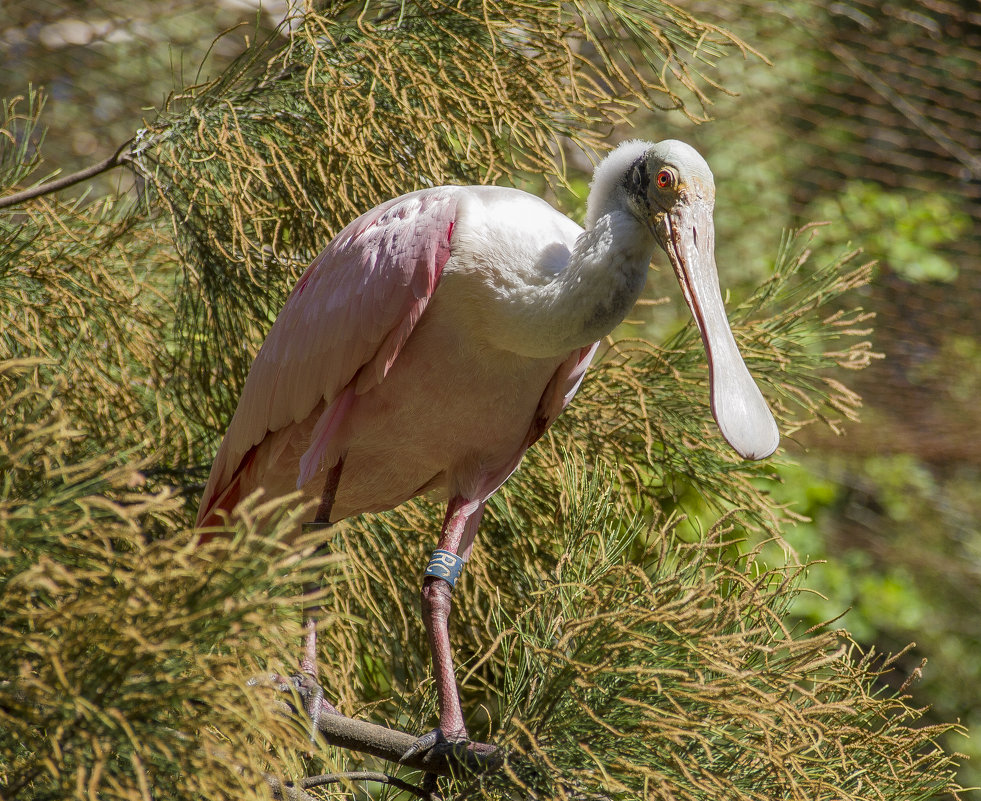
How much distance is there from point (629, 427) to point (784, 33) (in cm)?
277

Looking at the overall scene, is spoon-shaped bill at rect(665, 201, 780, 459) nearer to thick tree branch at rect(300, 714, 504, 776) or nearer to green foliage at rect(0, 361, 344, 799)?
thick tree branch at rect(300, 714, 504, 776)

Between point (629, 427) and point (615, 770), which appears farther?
point (629, 427)

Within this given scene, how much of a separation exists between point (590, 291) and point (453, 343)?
11.1 inches

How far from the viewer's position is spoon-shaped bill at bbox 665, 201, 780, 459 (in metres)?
1.48

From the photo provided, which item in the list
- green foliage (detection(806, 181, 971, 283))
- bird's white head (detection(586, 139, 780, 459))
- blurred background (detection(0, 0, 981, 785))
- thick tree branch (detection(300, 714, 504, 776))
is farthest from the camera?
green foliage (detection(806, 181, 971, 283))

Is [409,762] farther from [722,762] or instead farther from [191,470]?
[191,470]

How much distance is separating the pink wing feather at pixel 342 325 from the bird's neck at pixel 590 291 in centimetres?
18

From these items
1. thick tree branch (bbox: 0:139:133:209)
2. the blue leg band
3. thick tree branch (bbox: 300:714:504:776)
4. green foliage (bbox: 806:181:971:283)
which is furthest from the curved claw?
green foliage (bbox: 806:181:971:283)

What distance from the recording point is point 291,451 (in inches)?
80.8

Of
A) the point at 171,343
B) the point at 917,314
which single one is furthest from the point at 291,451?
the point at 917,314

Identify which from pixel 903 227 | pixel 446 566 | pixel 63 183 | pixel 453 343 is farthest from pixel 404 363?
pixel 903 227

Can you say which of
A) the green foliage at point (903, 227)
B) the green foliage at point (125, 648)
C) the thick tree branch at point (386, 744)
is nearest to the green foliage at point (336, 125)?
the thick tree branch at point (386, 744)

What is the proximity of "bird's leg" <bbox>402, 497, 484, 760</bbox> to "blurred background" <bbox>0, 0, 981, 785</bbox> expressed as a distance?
1.97 m

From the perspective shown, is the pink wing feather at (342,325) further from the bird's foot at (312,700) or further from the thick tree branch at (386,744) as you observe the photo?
the thick tree branch at (386,744)
